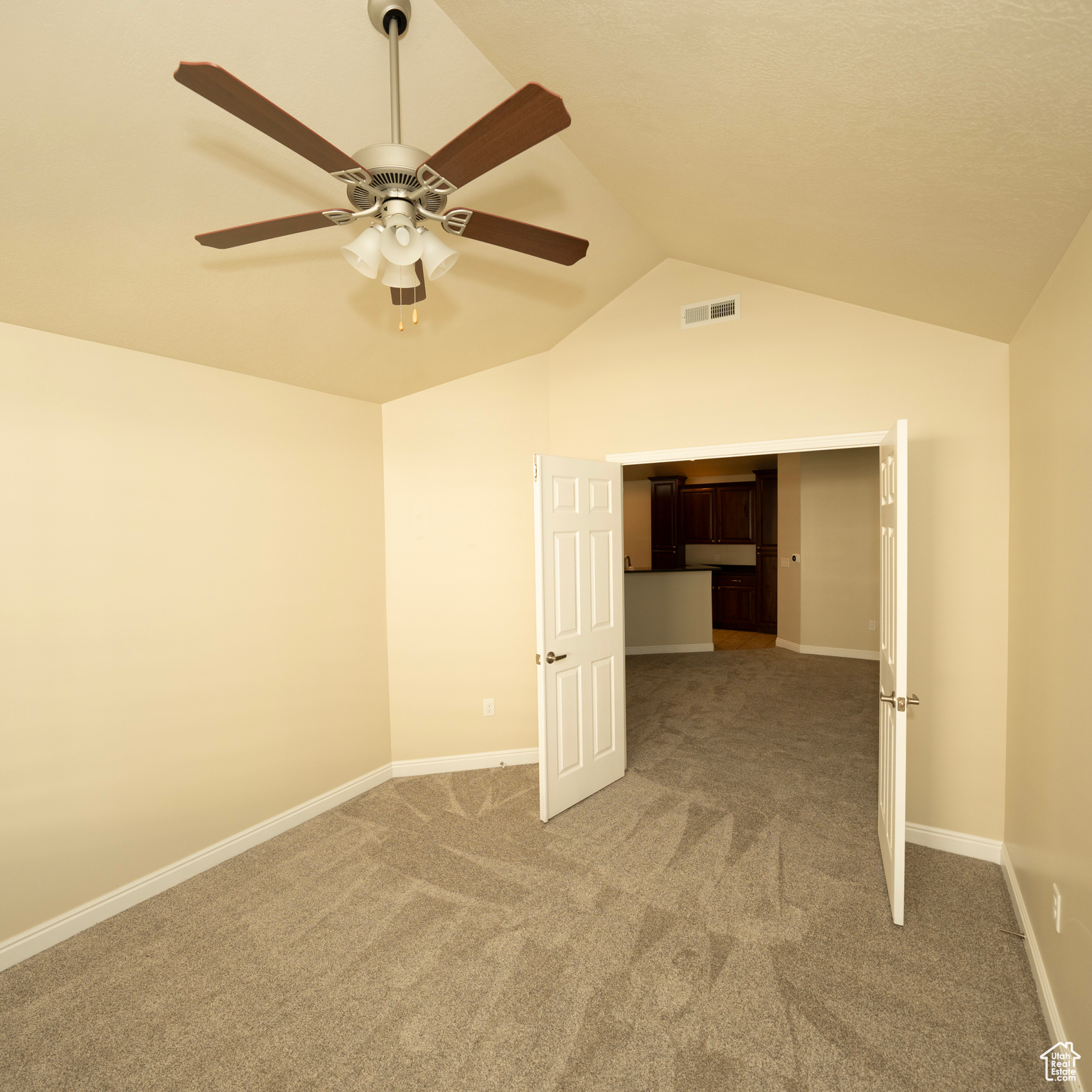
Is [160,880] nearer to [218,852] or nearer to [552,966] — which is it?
[218,852]

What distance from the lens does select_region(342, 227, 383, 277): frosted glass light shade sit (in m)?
1.55

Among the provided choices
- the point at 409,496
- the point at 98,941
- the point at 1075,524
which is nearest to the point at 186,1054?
the point at 98,941

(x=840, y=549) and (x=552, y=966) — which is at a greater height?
(x=840, y=549)

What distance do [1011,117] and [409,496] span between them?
3.39 metres

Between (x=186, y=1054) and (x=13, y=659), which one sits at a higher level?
(x=13, y=659)

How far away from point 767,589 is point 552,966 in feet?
23.9

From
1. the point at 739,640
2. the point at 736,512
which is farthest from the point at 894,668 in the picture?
the point at 736,512

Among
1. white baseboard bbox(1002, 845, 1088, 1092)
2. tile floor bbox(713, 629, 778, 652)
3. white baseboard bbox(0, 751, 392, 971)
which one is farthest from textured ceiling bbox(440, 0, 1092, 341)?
tile floor bbox(713, 629, 778, 652)

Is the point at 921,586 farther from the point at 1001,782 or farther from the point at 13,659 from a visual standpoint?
the point at 13,659

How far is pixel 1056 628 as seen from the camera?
2012 millimetres

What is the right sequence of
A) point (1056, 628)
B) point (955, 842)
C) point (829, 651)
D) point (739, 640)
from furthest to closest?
point (739, 640), point (829, 651), point (955, 842), point (1056, 628)

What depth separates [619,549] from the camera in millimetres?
3898

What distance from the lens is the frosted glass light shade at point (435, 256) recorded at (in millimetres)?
1595

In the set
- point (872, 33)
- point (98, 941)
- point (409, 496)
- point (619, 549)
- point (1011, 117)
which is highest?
point (872, 33)
